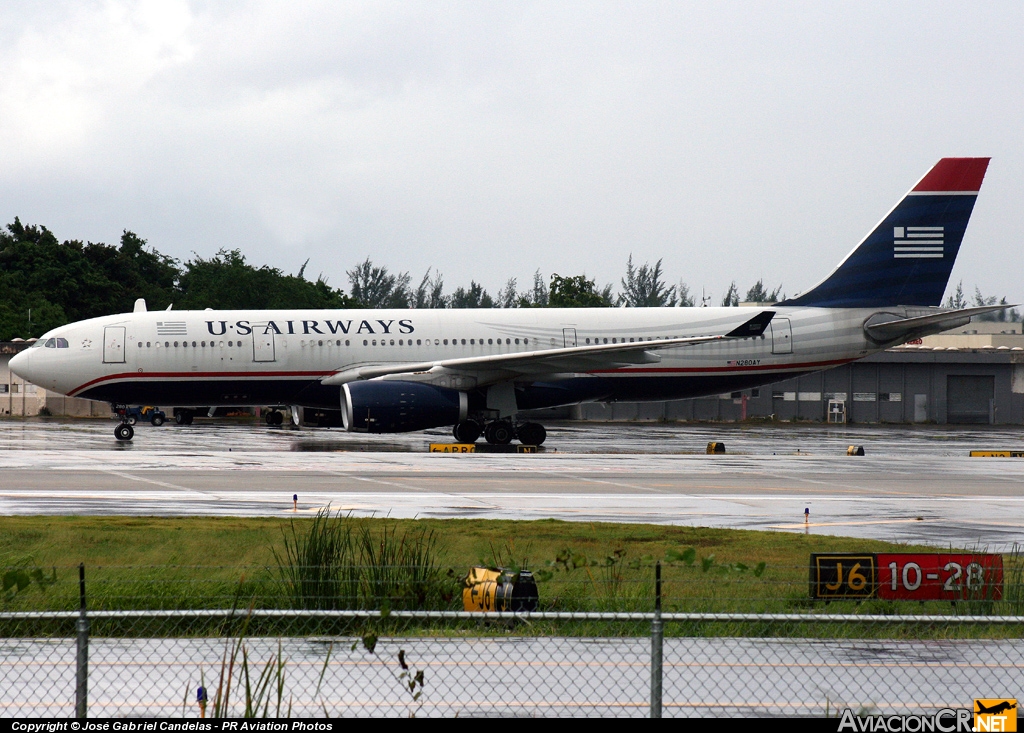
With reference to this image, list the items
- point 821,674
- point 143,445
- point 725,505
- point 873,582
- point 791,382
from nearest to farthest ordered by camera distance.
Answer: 1. point 821,674
2. point 873,582
3. point 725,505
4. point 143,445
5. point 791,382

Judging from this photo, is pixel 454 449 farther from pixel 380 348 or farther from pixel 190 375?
pixel 190 375

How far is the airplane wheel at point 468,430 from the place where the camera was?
117 feet

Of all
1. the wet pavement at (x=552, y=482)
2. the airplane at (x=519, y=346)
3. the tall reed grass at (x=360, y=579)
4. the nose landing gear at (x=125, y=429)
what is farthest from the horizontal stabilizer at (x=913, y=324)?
the tall reed grass at (x=360, y=579)

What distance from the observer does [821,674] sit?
9.62m

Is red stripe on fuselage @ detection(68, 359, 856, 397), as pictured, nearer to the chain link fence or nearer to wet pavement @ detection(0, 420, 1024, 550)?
wet pavement @ detection(0, 420, 1024, 550)

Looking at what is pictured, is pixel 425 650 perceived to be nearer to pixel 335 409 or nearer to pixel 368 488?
pixel 368 488

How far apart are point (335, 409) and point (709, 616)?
31.2 meters

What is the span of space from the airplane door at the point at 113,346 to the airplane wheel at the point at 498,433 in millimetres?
12045

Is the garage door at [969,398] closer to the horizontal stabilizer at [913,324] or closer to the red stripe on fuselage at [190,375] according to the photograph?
the horizontal stabilizer at [913,324]

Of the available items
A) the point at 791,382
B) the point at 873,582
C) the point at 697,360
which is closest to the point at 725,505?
the point at 873,582

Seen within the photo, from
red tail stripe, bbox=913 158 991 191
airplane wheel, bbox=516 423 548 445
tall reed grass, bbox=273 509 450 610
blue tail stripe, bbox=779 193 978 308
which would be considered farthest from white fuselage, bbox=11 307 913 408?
tall reed grass, bbox=273 509 450 610

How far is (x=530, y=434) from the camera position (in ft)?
119

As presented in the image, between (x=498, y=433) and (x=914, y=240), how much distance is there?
16.0 metres

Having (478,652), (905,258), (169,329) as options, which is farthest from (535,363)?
(478,652)
